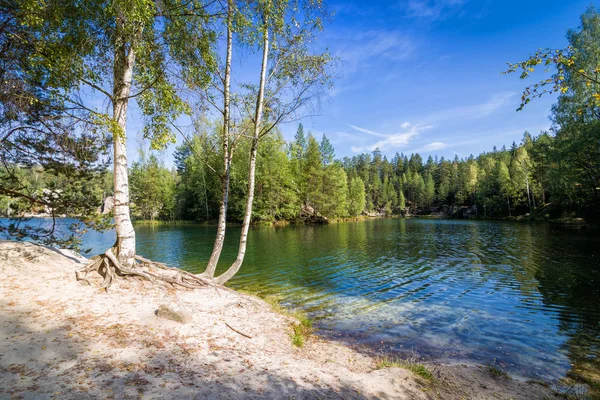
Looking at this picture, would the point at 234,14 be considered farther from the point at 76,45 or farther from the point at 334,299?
the point at 334,299

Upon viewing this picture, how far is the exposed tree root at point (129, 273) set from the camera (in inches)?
303

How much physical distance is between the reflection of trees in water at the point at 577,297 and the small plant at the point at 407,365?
3.27m

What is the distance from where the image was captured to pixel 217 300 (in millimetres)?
8602

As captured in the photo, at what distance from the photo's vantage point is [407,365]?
626cm

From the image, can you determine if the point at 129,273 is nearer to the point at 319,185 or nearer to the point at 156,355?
the point at 156,355

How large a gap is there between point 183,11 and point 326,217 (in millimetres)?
57789

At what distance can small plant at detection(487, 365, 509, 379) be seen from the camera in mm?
6238

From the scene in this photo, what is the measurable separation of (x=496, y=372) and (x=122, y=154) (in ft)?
36.1

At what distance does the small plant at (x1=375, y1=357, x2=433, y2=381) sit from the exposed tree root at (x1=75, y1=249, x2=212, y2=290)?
5.91 m

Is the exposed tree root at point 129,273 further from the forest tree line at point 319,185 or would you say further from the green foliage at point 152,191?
the green foliage at point 152,191

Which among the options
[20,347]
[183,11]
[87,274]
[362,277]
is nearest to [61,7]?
[183,11]

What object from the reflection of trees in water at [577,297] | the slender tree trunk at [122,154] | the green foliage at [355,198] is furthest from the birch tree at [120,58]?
the green foliage at [355,198]

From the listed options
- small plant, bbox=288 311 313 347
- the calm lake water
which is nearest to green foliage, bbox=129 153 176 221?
the calm lake water

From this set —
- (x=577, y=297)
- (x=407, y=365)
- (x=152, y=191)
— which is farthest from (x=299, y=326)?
(x=152, y=191)
